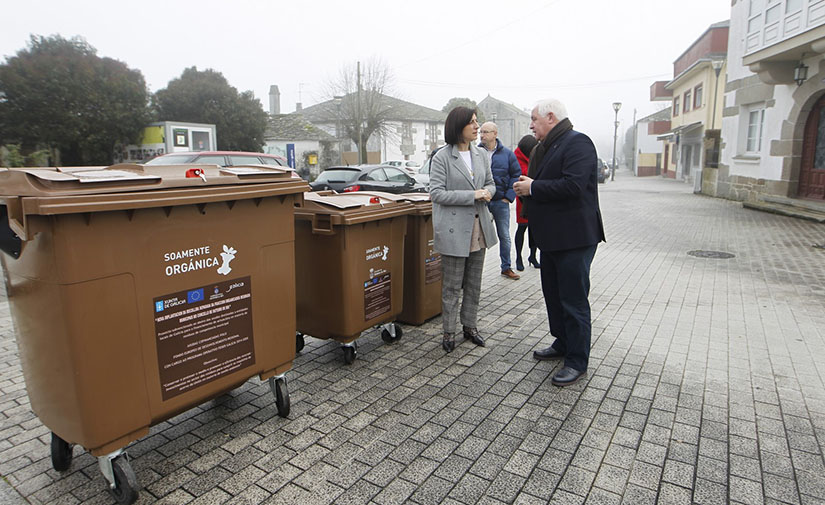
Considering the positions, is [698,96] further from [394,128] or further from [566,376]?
[566,376]

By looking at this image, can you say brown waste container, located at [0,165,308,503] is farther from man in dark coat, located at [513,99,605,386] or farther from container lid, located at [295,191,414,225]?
man in dark coat, located at [513,99,605,386]

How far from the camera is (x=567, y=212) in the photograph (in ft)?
11.8

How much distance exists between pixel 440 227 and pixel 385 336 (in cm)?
111

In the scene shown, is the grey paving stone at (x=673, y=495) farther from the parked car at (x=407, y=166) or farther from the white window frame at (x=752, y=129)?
the parked car at (x=407, y=166)

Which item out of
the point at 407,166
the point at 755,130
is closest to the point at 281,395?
the point at 755,130

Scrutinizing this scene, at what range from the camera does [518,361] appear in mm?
4164

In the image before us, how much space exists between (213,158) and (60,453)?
10.5 metres

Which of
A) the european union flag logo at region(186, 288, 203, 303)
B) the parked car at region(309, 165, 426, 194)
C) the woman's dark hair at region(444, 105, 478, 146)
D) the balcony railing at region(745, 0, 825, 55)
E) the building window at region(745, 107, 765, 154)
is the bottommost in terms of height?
the european union flag logo at region(186, 288, 203, 303)

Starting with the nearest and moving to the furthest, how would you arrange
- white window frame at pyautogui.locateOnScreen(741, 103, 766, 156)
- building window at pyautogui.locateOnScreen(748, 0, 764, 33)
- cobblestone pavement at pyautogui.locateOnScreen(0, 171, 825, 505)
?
cobblestone pavement at pyautogui.locateOnScreen(0, 171, 825, 505), building window at pyautogui.locateOnScreen(748, 0, 764, 33), white window frame at pyautogui.locateOnScreen(741, 103, 766, 156)

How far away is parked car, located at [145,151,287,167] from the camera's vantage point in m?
11.6

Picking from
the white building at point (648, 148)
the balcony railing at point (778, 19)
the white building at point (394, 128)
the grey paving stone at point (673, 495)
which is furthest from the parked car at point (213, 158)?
the white building at point (648, 148)

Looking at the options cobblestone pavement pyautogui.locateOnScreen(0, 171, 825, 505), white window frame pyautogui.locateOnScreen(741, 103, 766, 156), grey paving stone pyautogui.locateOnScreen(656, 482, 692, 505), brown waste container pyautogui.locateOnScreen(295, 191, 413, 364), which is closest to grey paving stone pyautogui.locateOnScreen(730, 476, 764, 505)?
cobblestone pavement pyautogui.locateOnScreen(0, 171, 825, 505)

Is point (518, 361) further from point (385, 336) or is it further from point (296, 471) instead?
point (296, 471)

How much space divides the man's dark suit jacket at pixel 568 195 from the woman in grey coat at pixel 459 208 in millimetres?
586
